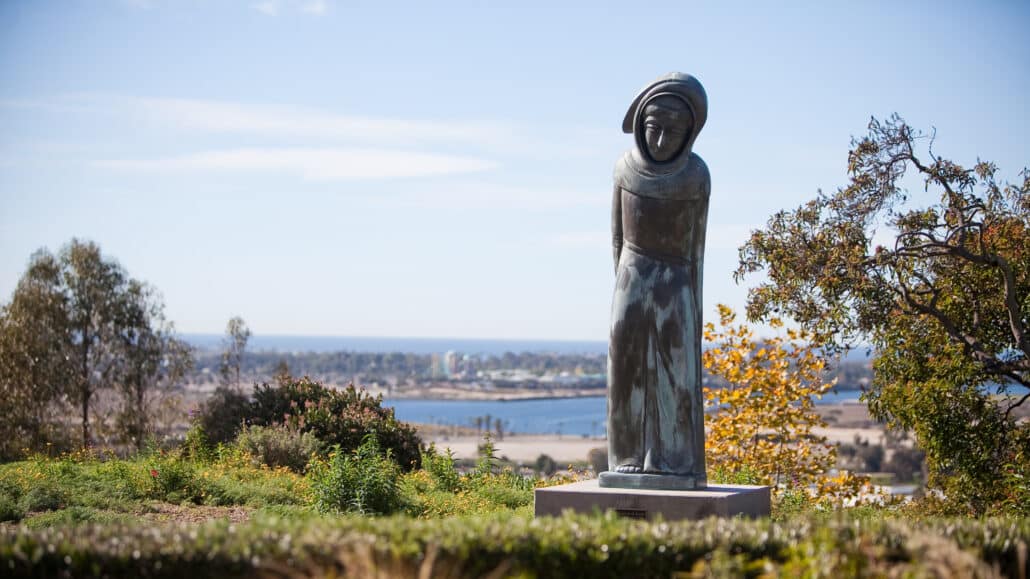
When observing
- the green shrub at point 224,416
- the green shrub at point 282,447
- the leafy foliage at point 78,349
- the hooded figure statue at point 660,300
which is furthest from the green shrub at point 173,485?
the leafy foliage at point 78,349

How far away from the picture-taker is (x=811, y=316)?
13695 mm

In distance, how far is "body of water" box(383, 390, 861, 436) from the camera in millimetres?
143625

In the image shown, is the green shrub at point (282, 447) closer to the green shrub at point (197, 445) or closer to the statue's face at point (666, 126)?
the green shrub at point (197, 445)

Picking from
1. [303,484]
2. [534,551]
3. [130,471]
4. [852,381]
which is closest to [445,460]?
[303,484]

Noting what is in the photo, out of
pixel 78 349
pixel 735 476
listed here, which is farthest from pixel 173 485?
pixel 78 349

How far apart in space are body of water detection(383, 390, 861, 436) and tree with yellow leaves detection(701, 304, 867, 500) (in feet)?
376

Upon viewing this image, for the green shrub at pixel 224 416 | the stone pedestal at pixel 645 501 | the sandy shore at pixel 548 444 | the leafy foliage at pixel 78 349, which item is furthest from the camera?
the sandy shore at pixel 548 444

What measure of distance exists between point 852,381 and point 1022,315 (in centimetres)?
12076

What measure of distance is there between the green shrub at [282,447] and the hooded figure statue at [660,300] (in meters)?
7.05

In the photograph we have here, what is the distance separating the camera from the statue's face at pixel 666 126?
28.8 feet

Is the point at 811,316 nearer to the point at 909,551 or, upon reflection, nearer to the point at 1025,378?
the point at 1025,378

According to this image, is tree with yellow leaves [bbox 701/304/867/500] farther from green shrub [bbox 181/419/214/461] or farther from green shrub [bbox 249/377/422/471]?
green shrub [bbox 181/419/214/461]

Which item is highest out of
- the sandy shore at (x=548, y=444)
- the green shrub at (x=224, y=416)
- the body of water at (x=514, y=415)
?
the green shrub at (x=224, y=416)

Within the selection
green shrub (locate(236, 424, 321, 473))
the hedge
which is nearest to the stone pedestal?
the hedge
